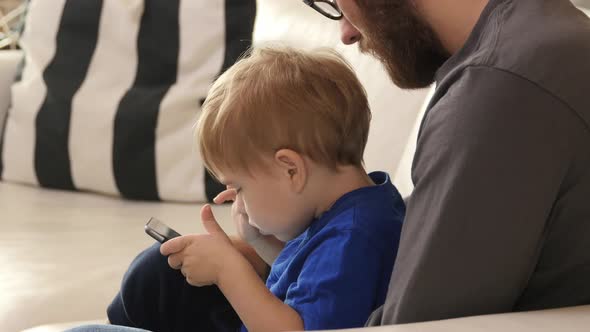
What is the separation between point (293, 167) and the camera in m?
1.17

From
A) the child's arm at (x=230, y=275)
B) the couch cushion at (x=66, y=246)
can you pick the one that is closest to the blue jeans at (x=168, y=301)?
the child's arm at (x=230, y=275)

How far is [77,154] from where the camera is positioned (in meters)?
2.16

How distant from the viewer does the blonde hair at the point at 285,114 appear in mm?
1154

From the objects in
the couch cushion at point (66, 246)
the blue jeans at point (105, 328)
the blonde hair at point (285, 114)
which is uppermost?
the blonde hair at point (285, 114)

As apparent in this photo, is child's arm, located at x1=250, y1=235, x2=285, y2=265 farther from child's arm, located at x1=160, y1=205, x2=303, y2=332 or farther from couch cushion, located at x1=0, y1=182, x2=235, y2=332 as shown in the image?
couch cushion, located at x1=0, y1=182, x2=235, y2=332

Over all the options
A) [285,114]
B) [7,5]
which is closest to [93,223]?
[285,114]

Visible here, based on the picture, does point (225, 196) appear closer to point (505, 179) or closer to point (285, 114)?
point (285, 114)

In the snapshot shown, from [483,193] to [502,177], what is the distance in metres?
0.02

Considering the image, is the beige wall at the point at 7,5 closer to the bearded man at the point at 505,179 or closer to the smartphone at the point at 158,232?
the smartphone at the point at 158,232

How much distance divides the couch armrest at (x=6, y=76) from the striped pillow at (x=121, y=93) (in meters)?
0.07

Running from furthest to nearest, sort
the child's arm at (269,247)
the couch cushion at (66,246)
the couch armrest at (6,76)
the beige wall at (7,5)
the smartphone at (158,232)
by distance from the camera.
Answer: the beige wall at (7,5), the couch armrest at (6,76), the couch cushion at (66,246), the child's arm at (269,247), the smartphone at (158,232)

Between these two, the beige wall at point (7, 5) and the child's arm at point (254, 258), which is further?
the beige wall at point (7, 5)

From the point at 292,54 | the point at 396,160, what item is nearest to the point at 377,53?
the point at 292,54

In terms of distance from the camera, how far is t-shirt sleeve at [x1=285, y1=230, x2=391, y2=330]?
1078mm
